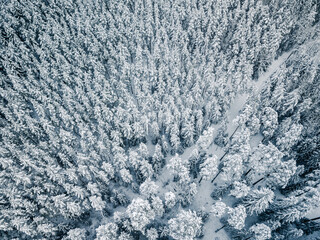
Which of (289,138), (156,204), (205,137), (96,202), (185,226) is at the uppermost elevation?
(96,202)

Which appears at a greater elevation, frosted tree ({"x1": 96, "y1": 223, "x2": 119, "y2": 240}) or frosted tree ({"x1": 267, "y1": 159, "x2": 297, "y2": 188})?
frosted tree ({"x1": 96, "y1": 223, "x2": 119, "y2": 240})

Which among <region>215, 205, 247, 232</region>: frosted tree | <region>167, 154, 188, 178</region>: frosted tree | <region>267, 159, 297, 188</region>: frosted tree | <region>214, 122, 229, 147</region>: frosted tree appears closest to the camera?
<region>215, 205, 247, 232</region>: frosted tree

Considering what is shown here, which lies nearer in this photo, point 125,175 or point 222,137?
point 125,175

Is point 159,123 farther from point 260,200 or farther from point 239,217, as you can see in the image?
point 260,200

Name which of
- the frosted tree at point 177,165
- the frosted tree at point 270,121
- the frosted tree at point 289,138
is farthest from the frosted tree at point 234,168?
the frosted tree at point 270,121

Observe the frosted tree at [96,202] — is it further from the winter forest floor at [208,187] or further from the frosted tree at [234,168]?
the frosted tree at [234,168]

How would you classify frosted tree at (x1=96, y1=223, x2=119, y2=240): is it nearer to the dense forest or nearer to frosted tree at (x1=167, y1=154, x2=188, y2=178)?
the dense forest

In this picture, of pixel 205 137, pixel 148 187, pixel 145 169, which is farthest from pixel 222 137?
pixel 148 187

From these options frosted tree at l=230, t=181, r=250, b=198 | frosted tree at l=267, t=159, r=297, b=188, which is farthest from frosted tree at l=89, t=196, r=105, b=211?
frosted tree at l=267, t=159, r=297, b=188
